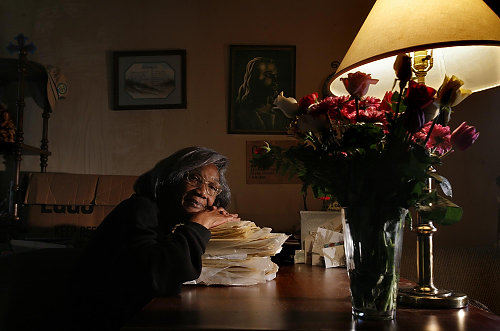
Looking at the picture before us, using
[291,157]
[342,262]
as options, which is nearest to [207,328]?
[291,157]

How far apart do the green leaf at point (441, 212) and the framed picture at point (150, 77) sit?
2.08 m

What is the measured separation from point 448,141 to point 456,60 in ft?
1.28

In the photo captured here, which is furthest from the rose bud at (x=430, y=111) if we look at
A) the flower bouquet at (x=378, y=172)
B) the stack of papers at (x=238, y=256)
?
the stack of papers at (x=238, y=256)

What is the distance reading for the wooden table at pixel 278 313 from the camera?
0.73m

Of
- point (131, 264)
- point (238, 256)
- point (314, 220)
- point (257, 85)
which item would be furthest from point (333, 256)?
point (257, 85)

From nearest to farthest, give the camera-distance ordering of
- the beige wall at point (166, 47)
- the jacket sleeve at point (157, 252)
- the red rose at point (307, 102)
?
the red rose at point (307, 102)
the jacket sleeve at point (157, 252)
the beige wall at point (166, 47)

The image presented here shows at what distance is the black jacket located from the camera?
1.05 m

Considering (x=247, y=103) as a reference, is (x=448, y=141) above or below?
below

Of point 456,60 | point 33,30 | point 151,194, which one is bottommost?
point 151,194

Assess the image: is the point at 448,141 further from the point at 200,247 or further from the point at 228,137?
the point at 228,137

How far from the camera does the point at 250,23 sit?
274 centimetres

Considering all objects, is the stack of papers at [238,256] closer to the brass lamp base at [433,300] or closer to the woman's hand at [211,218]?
the woman's hand at [211,218]

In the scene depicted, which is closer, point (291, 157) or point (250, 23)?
point (291, 157)

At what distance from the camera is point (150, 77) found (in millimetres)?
2715
